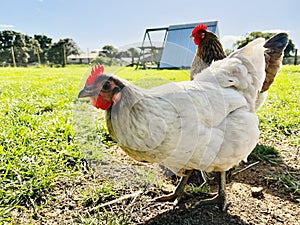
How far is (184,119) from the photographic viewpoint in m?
1.51

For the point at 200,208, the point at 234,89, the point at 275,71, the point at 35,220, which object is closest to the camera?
the point at 35,220

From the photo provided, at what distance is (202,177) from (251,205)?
52 cm

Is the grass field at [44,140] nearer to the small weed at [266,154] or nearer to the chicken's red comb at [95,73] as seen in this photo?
the chicken's red comb at [95,73]

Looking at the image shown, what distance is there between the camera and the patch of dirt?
171cm

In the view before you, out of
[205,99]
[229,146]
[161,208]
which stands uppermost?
[205,99]

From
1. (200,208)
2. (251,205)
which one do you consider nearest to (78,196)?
(200,208)

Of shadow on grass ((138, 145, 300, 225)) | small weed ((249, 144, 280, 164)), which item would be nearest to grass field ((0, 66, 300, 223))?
small weed ((249, 144, 280, 164))

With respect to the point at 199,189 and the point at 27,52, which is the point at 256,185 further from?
the point at 27,52

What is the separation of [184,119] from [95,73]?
57 centimetres

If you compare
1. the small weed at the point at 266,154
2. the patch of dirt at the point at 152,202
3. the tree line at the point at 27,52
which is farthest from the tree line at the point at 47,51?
the small weed at the point at 266,154

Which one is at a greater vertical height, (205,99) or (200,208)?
(205,99)

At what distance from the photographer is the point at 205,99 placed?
170 centimetres

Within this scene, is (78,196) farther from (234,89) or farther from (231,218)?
(234,89)

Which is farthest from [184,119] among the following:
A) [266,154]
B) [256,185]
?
[266,154]
